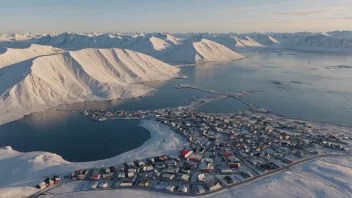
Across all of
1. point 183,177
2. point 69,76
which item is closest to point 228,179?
point 183,177

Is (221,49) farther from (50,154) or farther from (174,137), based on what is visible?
(50,154)

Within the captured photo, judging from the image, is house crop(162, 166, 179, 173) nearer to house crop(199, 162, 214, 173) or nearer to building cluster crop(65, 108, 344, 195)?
building cluster crop(65, 108, 344, 195)

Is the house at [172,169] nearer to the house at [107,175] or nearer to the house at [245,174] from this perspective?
the house at [107,175]

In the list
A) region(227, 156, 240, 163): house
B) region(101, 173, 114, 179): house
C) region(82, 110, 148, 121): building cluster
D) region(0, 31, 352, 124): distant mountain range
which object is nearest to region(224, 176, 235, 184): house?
region(227, 156, 240, 163): house

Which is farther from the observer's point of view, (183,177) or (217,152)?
(217,152)

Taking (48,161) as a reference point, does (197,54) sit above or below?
above

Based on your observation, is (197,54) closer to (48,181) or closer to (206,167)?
(206,167)
